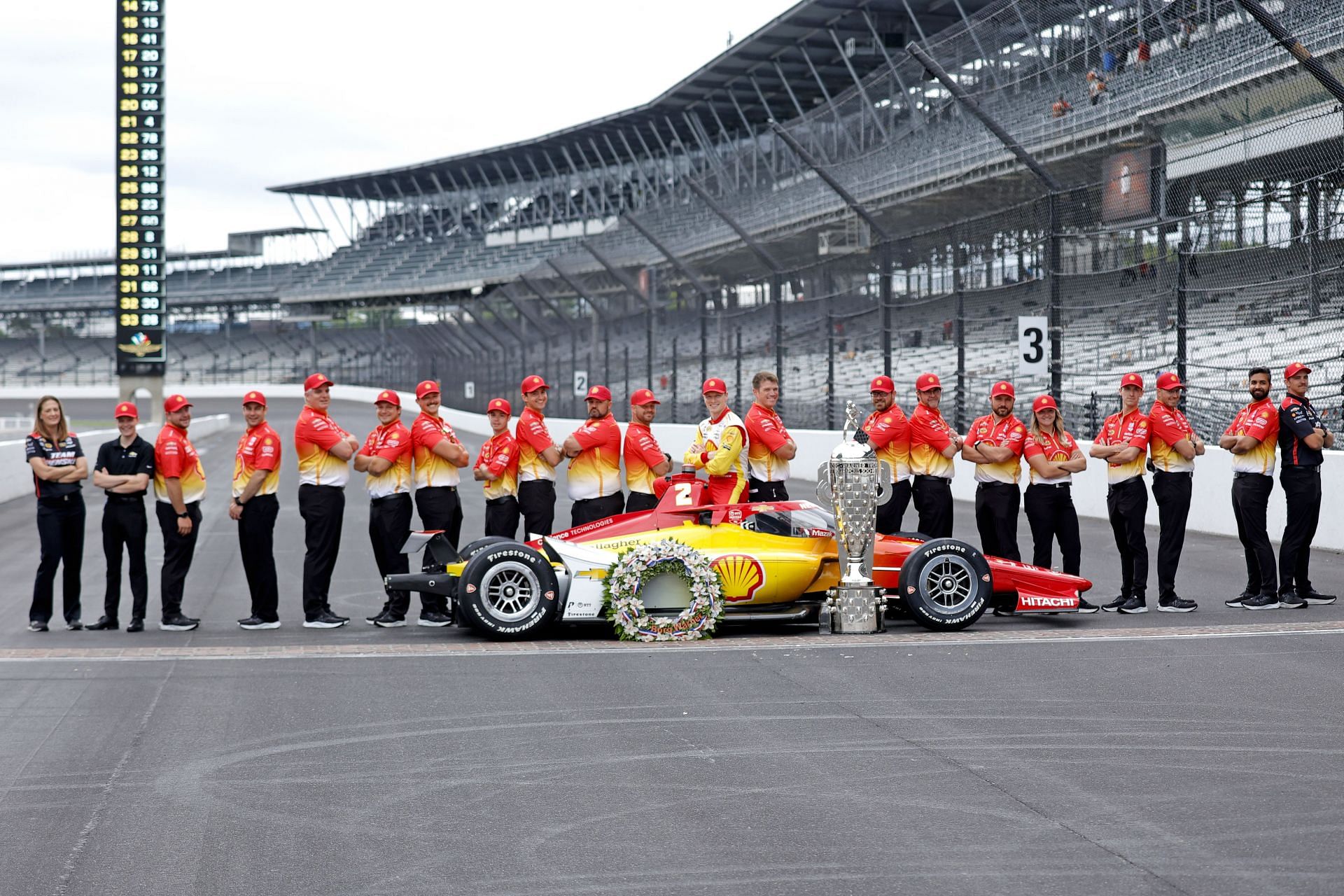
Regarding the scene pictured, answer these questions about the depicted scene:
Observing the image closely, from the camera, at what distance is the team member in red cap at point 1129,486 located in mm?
9828

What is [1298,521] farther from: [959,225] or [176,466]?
[959,225]

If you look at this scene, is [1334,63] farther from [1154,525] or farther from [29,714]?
[29,714]

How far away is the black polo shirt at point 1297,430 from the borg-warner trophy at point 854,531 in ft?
9.52

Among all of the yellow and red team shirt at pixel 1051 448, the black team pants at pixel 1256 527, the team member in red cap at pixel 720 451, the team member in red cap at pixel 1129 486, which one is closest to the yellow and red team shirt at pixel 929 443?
the yellow and red team shirt at pixel 1051 448

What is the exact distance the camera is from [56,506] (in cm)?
945

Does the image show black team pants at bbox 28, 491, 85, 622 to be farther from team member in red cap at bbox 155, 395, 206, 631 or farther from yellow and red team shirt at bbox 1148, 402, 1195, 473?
yellow and red team shirt at bbox 1148, 402, 1195, 473

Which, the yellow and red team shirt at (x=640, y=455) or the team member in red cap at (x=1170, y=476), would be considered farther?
the yellow and red team shirt at (x=640, y=455)

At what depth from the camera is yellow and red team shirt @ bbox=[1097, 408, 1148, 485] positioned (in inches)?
388

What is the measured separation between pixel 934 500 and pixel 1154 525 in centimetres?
568

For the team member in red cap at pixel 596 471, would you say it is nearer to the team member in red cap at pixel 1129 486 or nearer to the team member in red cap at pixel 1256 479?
the team member in red cap at pixel 1129 486

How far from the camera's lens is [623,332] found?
109 ft

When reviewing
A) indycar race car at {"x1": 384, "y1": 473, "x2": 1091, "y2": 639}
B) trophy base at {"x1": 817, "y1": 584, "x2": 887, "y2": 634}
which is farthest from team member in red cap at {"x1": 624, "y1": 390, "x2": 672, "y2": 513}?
trophy base at {"x1": 817, "y1": 584, "x2": 887, "y2": 634}

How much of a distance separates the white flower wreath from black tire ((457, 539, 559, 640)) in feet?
1.35

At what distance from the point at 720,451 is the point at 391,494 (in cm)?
224
